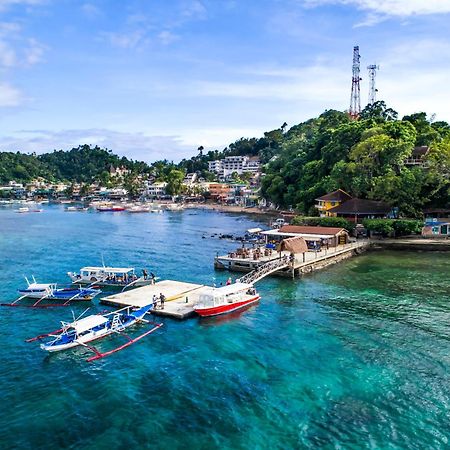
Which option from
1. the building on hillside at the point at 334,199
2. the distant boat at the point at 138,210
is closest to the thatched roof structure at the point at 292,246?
the building on hillside at the point at 334,199

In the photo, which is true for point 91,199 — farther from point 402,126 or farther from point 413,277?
point 413,277

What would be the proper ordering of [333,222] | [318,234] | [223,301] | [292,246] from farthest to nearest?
[333,222]
[318,234]
[292,246]
[223,301]

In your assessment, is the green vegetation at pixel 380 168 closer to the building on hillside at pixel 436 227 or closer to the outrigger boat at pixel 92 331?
the building on hillside at pixel 436 227

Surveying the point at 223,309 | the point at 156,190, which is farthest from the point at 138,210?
the point at 223,309

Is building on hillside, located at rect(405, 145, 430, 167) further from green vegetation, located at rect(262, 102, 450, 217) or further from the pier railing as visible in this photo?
the pier railing

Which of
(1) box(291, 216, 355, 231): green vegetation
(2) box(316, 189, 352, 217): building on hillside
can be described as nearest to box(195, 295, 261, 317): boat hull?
(1) box(291, 216, 355, 231): green vegetation

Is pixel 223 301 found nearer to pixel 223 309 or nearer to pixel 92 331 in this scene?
pixel 223 309
